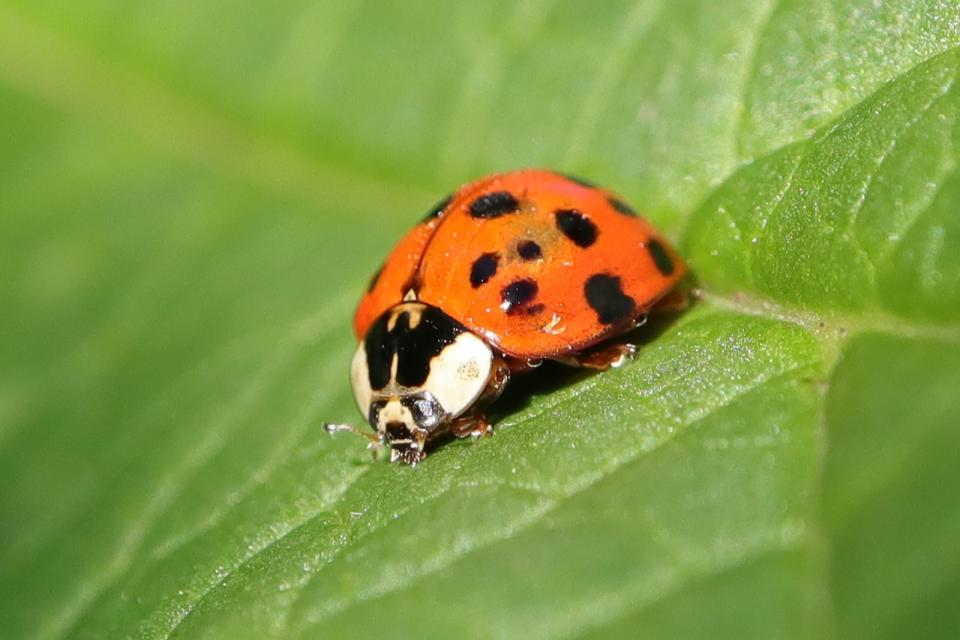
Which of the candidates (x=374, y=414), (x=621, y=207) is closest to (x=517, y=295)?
(x=621, y=207)

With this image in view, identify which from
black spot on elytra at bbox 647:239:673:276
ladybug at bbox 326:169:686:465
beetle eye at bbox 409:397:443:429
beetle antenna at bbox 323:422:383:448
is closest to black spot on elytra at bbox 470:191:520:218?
ladybug at bbox 326:169:686:465

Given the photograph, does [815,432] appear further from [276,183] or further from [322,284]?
[276,183]

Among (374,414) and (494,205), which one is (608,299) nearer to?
(494,205)

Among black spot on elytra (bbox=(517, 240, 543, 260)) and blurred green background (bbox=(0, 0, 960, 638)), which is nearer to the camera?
blurred green background (bbox=(0, 0, 960, 638))

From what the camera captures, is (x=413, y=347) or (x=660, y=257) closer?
(x=660, y=257)

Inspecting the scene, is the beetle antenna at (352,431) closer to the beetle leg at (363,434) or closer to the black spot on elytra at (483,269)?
the beetle leg at (363,434)

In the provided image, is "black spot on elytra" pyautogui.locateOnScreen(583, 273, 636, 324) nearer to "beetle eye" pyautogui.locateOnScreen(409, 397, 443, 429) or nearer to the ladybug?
the ladybug
